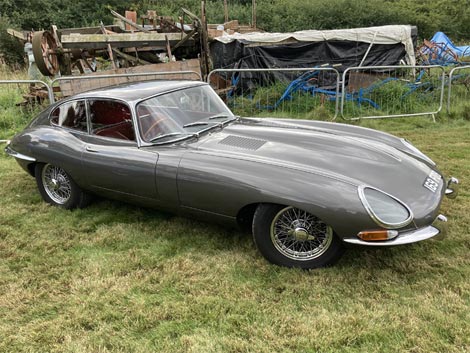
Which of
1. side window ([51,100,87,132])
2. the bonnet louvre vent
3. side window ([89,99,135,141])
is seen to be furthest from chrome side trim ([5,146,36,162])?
the bonnet louvre vent

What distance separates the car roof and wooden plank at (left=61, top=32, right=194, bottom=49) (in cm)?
592

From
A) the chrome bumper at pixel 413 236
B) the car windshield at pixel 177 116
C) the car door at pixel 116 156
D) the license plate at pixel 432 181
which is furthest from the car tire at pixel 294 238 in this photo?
the car windshield at pixel 177 116

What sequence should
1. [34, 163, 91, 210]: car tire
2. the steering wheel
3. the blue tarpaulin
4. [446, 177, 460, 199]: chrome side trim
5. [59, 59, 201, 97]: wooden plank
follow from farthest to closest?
the blue tarpaulin
[59, 59, 201, 97]: wooden plank
[34, 163, 91, 210]: car tire
the steering wheel
[446, 177, 460, 199]: chrome side trim

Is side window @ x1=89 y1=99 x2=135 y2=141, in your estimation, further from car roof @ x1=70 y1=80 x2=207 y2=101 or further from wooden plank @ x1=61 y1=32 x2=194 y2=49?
wooden plank @ x1=61 y1=32 x2=194 y2=49

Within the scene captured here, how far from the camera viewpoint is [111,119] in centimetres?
405

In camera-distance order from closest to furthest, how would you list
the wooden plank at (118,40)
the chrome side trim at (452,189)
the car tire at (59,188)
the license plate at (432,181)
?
the license plate at (432,181) → the chrome side trim at (452,189) → the car tire at (59,188) → the wooden plank at (118,40)

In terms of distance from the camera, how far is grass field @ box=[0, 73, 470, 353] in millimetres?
2400

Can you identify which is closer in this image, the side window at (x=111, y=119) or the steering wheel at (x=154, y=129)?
the steering wheel at (x=154, y=129)

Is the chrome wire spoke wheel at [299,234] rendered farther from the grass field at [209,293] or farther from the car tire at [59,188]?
the car tire at [59,188]

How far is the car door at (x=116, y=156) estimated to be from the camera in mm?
3564

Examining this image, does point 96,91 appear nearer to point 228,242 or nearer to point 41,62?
point 228,242

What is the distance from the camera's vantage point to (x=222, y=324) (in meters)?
2.54

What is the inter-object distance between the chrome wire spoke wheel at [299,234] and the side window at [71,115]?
92.9 inches

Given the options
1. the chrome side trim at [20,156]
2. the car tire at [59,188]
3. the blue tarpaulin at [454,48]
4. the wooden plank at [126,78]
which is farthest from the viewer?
the blue tarpaulin at [454,48]
